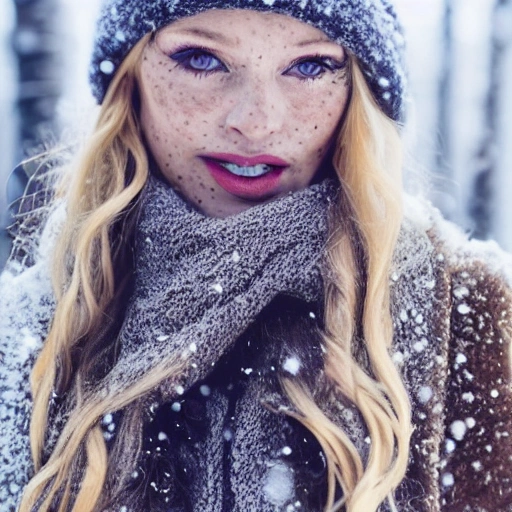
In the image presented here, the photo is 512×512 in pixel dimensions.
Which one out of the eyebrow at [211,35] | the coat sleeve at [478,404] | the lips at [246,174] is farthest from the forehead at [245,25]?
the coat sleeve at [478,404]

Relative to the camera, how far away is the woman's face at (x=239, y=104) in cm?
93

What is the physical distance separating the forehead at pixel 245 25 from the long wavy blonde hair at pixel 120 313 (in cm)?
7

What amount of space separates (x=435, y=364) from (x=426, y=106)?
0.43 meters

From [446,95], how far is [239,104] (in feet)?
1.24

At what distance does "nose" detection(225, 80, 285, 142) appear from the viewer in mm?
939

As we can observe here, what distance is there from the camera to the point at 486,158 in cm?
111

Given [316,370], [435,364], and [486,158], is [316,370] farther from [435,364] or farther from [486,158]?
[486,158]

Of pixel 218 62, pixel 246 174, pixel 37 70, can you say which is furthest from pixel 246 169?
pixel 37 70

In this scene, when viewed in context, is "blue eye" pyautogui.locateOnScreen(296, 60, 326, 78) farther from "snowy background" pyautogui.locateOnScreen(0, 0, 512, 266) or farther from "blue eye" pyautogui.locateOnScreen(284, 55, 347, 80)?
"snowy background" pyautogui.locateOnScreen(0, 0, 512, 266)

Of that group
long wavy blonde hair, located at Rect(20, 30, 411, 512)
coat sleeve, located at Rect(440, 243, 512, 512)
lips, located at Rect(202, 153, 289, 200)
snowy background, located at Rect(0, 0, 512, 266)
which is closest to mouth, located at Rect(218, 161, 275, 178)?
lips, located at Rect(202, 153, 289, 200)

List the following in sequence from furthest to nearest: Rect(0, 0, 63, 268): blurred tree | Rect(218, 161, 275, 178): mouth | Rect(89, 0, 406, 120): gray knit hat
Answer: Rect(0, 0, 63, 268): blurred tree, Rect(218, 161, 275, 178): mouth, Rect(89, 0, 406, 120): gray knit hat

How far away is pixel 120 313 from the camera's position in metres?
1.03

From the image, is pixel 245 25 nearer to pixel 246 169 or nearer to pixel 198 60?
pixel 198 60

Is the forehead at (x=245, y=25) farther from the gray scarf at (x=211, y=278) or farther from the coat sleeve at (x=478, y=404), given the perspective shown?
the coat sleeve at (x=478, y=404)
